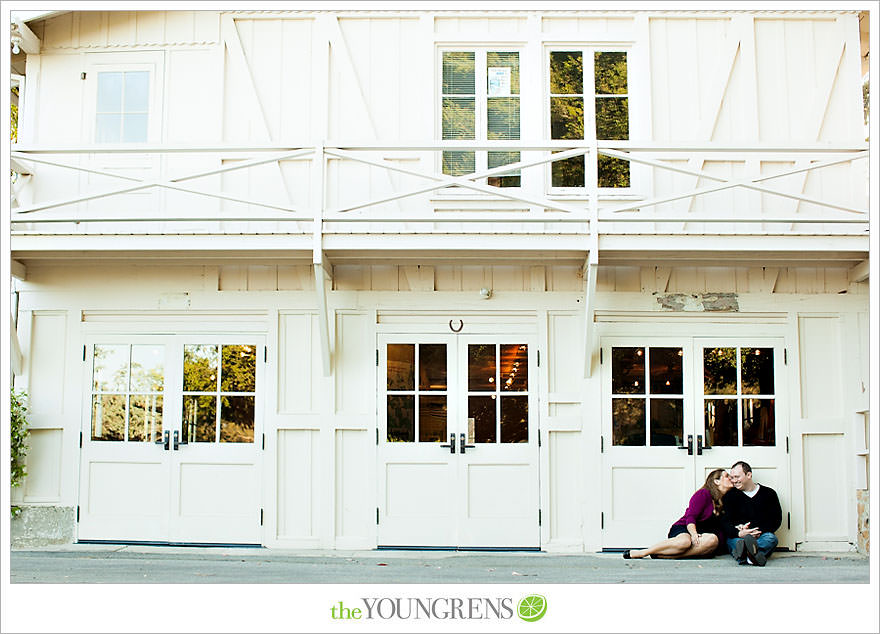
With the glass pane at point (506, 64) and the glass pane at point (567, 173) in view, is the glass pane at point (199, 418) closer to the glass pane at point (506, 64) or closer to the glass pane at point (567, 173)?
the glass pane at point (567, 173)

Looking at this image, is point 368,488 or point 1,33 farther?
point 368,488

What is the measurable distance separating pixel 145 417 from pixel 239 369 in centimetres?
100

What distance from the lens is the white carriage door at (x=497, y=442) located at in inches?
310

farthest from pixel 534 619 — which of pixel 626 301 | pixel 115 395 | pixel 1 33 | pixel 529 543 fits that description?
pixel 1 33

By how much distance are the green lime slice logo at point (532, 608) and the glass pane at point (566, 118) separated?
4395 millimetres

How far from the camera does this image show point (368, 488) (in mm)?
7914

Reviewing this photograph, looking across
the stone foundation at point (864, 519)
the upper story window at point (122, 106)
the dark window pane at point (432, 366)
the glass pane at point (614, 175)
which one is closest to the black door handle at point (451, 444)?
the dark window pane at point (432, 366)

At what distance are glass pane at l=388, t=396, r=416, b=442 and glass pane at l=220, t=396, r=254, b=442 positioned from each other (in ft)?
4.31

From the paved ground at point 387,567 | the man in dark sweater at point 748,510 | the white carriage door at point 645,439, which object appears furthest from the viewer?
the white carriage door at point 645,439

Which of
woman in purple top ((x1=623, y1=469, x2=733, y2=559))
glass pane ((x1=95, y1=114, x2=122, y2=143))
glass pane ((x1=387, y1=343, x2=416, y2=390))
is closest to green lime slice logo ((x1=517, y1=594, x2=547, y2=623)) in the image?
woman in purple top ((x1=623, y1=469, x2=733, y2=559))

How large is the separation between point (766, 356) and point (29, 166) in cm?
728

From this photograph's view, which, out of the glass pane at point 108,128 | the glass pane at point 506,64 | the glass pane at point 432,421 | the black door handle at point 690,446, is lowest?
the black door handle at point 690,446

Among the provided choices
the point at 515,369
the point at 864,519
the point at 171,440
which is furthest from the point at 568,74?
the point at 171,440

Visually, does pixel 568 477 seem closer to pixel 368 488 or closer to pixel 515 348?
pixel 515 348
